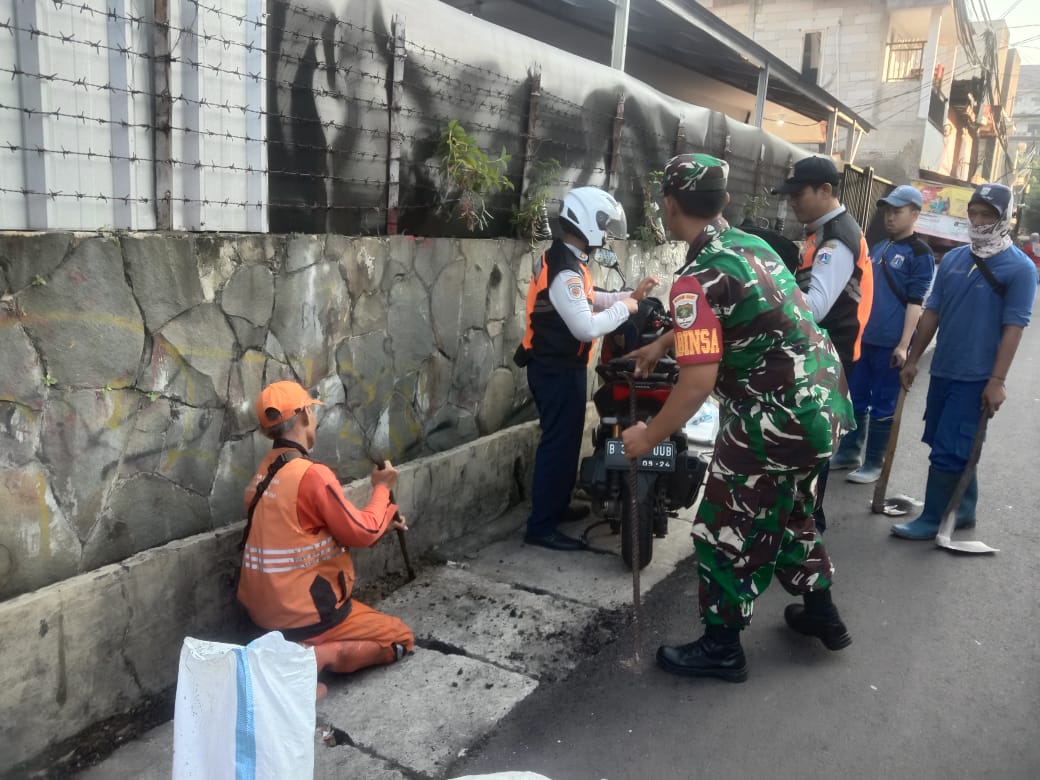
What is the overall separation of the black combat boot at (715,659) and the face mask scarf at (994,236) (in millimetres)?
2793

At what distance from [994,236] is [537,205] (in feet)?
8.69

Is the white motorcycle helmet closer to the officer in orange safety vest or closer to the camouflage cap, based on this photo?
the officer in orange safety vest

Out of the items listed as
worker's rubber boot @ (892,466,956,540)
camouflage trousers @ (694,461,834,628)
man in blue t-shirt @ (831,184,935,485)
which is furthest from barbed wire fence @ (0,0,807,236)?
worker's rubber boot @ (892,466,956,540)

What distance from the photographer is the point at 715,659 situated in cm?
333

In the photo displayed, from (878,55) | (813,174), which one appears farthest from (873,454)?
(878,55)

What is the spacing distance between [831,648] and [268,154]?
325 cm

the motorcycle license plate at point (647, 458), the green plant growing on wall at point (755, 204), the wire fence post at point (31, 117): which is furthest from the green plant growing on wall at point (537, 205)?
the green plant growing on wall at point (755, 204)

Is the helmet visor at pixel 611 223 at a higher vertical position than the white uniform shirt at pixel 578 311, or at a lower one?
higher

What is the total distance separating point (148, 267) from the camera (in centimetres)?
296

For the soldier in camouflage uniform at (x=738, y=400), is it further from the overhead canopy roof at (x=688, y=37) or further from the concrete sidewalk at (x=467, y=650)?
the overhead canopy roof at (x=688, y=37)

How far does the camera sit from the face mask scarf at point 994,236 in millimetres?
4562

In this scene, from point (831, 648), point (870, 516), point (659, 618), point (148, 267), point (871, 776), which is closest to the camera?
A: point (871, 776)

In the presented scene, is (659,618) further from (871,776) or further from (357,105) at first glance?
(357,105)

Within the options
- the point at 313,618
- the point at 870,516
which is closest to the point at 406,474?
the point at 313,618
